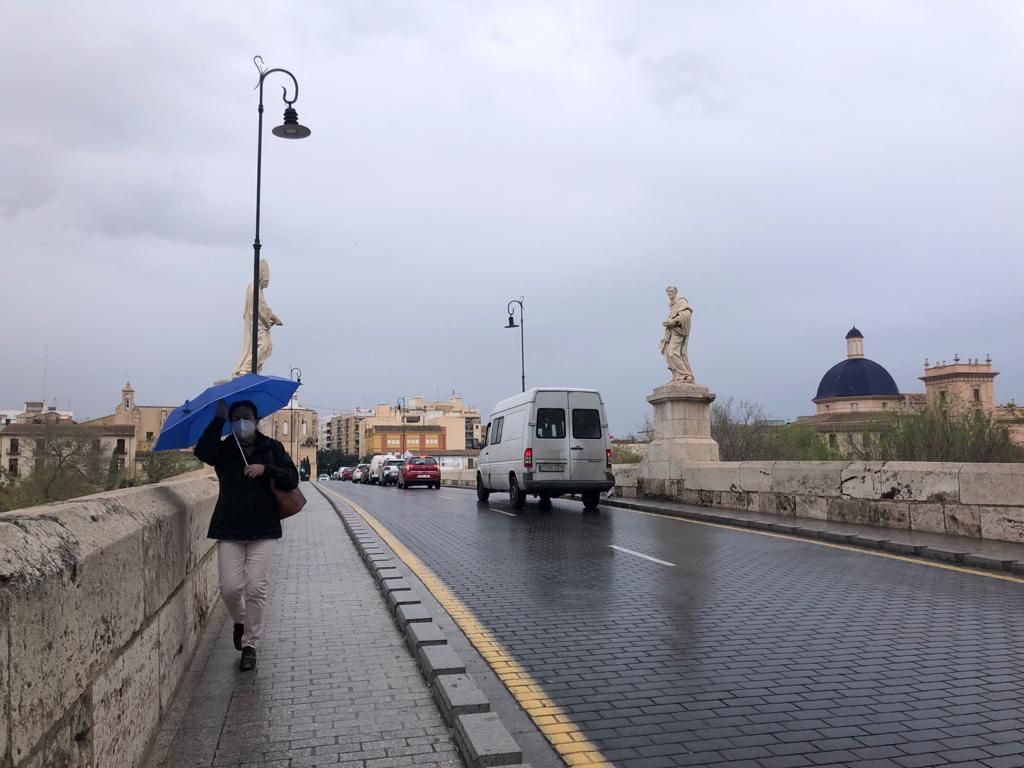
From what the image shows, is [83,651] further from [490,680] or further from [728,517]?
[728,517]

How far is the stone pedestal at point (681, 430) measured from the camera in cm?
1894

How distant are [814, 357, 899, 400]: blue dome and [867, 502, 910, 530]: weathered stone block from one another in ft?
309

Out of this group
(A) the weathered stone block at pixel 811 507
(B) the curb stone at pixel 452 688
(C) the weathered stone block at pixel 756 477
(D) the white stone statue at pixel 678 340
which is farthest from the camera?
(D) the white stone statue at pixel 678 340

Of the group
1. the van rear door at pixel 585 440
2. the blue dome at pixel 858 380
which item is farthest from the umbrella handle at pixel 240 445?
the blue dome at pixel 858 380

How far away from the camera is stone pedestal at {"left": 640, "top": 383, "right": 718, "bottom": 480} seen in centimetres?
1894

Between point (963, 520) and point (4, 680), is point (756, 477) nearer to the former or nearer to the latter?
point (963, 520)

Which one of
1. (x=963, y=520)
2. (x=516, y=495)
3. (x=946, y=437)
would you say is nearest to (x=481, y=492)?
(x=516, y=495)

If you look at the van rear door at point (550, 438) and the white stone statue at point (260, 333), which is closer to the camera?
the van rear door at point (550, 438)

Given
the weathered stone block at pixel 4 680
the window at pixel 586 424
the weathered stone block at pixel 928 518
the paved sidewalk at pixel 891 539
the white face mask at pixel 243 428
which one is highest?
the window at pixel 586 424

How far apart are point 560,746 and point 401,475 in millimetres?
34722

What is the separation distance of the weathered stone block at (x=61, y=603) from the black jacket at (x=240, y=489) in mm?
1721

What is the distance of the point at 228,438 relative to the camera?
5230 millimetres

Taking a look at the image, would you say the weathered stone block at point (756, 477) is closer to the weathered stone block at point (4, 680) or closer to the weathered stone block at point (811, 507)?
the weathered stone block at point (811, 507)

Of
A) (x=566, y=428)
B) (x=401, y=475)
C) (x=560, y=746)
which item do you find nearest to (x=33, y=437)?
(x=401, y=475)
